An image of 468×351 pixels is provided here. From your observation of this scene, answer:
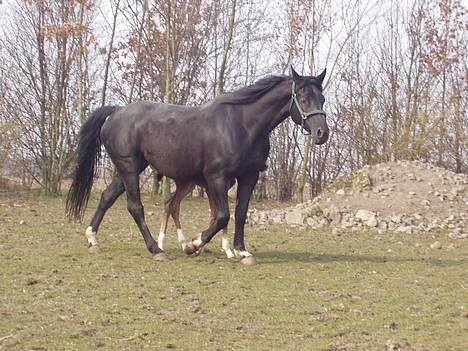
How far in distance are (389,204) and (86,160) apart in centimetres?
909

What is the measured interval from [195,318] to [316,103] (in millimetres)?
3534

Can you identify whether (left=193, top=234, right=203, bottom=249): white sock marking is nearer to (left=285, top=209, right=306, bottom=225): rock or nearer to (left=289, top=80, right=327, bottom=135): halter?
(left=289, top=80, right=327, bottom=135): halter

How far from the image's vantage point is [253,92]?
8156 mm

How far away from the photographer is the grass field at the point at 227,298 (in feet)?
15.2

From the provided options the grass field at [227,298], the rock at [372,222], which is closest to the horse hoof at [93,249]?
the grass field at [227,298]

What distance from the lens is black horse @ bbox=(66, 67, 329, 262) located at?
7953 mm

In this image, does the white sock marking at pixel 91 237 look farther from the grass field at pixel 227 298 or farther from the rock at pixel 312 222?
the rock at pixel 312 222

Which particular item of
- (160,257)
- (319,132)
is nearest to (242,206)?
(160,257)

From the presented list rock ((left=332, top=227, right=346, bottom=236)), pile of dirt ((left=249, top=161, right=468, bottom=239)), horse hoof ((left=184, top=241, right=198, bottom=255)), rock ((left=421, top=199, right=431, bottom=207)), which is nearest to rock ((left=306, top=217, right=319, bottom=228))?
pile of dirt ((left=249, top=161, right=468, bottom=239))

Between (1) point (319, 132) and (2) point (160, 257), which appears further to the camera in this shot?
(2) point (160, 257)

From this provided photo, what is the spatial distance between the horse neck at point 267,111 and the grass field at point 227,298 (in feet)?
5.60

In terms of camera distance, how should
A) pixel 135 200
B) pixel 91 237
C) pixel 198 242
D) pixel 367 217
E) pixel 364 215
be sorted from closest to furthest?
pixel 198 242
pixel 135 200
pixel 91 237
pixel 367 217
pixel 364 215

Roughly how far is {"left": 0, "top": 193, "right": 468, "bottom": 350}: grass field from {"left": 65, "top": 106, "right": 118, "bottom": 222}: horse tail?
628 mm

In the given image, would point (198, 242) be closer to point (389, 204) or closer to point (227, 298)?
point (227, 298)
